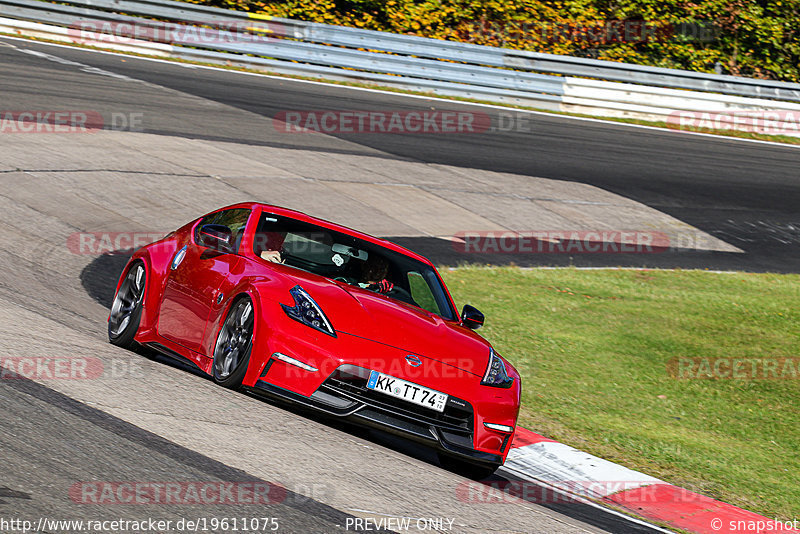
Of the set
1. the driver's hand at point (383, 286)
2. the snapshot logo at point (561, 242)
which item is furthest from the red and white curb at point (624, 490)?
the snapshot logo at point (561, 242)

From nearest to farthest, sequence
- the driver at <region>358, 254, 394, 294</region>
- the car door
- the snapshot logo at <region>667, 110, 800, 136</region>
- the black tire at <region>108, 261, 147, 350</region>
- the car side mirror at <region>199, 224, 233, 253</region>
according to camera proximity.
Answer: the car door < the car side mirror at <region>199, 224, 233, 253</region> < the driver at <region>358, 254, 394, 294</region> < the black tire at <region>108, 261, 147, 350</region> < the snapshot logo at <region>667, 110, 800, 136</region>

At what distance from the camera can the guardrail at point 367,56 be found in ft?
79.0

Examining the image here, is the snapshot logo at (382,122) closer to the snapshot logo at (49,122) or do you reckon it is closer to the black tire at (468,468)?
the snapshot logo at (49,122)

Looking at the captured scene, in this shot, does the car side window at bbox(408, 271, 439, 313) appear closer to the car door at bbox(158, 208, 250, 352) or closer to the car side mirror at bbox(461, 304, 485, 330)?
the car side mirror at bbox(461, 304, 485, 330)

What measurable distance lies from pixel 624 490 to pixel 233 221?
354 centimetres

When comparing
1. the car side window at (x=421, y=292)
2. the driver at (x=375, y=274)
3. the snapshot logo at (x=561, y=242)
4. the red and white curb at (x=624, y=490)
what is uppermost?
the driver at (x=375, y=274)

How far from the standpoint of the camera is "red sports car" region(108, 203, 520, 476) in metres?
6.19

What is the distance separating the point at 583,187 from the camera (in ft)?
62.8

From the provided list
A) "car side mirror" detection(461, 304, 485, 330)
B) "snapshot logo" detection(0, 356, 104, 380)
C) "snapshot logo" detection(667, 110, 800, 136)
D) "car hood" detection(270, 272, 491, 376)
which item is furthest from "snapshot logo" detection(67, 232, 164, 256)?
"snapshot logo" detection(667, 110, 800, 136)

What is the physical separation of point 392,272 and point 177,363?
5.89 feet

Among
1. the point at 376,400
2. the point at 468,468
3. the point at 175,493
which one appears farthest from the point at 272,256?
the point at 175,493

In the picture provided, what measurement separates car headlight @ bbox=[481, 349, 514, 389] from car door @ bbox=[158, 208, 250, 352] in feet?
6.09

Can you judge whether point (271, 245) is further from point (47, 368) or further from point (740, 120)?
point (740, 120)

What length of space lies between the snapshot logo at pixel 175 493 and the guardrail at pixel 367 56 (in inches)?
797
